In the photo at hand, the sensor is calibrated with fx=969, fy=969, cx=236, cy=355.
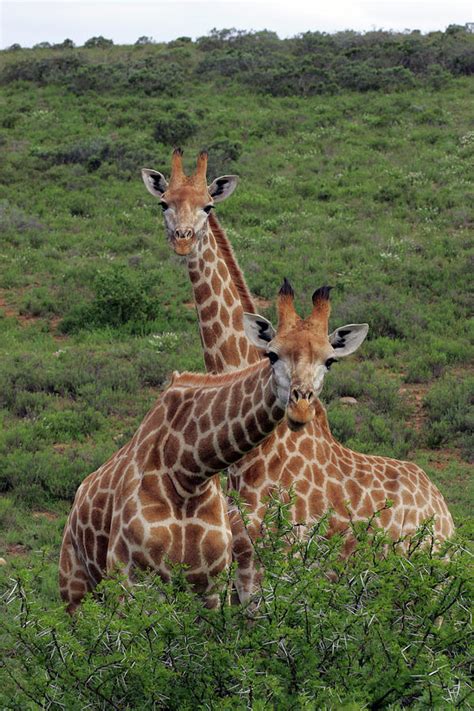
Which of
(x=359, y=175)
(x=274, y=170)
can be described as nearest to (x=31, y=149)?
(x=274, y=170)

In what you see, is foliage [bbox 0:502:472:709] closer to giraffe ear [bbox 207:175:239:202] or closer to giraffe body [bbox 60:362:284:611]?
giraffe body [bbox 60:362:284:611]

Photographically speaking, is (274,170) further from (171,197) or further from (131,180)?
(171,197)

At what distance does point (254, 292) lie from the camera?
53.6 feet

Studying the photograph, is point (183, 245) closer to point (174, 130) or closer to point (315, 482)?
point (315, 482)

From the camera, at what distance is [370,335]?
48.7 feet

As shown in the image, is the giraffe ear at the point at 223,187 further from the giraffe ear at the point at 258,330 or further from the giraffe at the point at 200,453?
the giraffe ear at the point at 258,330

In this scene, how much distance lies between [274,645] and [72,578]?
8.67 ft

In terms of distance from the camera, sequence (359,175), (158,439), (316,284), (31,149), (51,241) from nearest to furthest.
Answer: (158,439), (316,284), (51,241), (359,175), (31,149)

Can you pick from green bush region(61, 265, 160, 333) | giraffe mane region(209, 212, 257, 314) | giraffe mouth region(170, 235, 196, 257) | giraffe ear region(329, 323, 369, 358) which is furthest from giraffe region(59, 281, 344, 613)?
green bush region(61, 265, 160, 333)

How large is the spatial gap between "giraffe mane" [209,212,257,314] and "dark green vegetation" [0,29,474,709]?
288cm

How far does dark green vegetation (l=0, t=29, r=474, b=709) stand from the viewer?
4434 mm

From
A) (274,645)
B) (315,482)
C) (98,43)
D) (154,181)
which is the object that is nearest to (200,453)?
(274,645)

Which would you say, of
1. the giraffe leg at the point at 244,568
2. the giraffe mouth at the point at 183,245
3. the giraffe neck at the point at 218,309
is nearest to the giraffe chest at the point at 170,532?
the giraffe leg at the point at 244,568

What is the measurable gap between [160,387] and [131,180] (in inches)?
445
